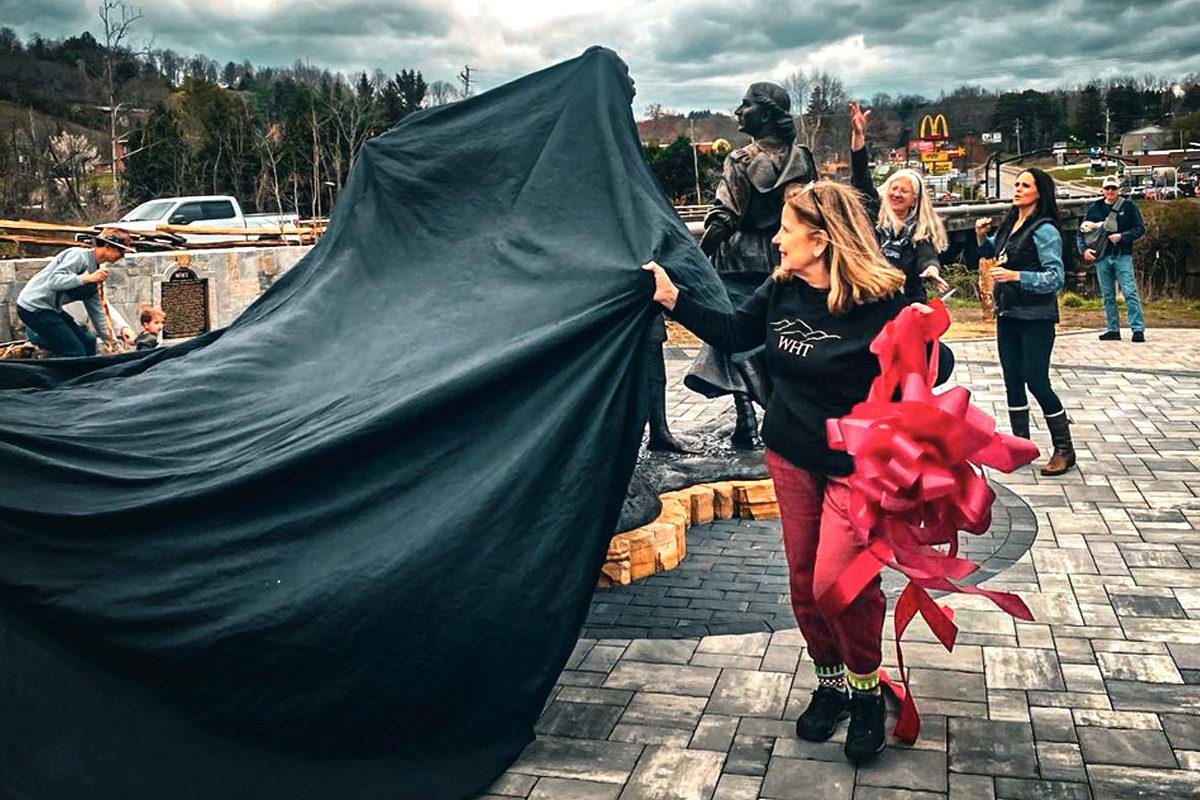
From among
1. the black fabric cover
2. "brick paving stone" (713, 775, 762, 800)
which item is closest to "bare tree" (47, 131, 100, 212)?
the black fabric cover

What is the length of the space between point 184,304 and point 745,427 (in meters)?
9.72

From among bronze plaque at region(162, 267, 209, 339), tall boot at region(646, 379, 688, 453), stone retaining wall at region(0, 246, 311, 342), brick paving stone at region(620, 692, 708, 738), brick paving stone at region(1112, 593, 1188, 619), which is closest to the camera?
brick paving stone at region(620, 692, 708, 738)

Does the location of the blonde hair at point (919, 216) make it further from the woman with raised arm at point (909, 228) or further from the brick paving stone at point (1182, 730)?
the brick paving stone at point (1182, 730)

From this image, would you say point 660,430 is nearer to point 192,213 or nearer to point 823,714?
point 823,714

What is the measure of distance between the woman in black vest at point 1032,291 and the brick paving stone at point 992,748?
3.70m

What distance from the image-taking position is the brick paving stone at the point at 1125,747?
364 cm

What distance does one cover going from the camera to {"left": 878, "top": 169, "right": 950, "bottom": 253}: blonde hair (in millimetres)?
6742

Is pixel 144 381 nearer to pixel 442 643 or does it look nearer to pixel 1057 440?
pixel 442 643

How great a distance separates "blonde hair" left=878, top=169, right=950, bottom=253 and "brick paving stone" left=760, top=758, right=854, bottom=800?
388 cm

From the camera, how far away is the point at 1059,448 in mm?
7477

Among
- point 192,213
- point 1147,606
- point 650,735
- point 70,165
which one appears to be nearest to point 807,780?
point 650,735

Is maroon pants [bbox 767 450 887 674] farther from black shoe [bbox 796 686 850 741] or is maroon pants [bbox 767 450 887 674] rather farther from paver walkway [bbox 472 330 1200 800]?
paver walkway [bbox 472 330 1200 800]

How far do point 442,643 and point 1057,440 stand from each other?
524 centimetres

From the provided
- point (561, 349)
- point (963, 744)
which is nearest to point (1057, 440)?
point (963, 744)
